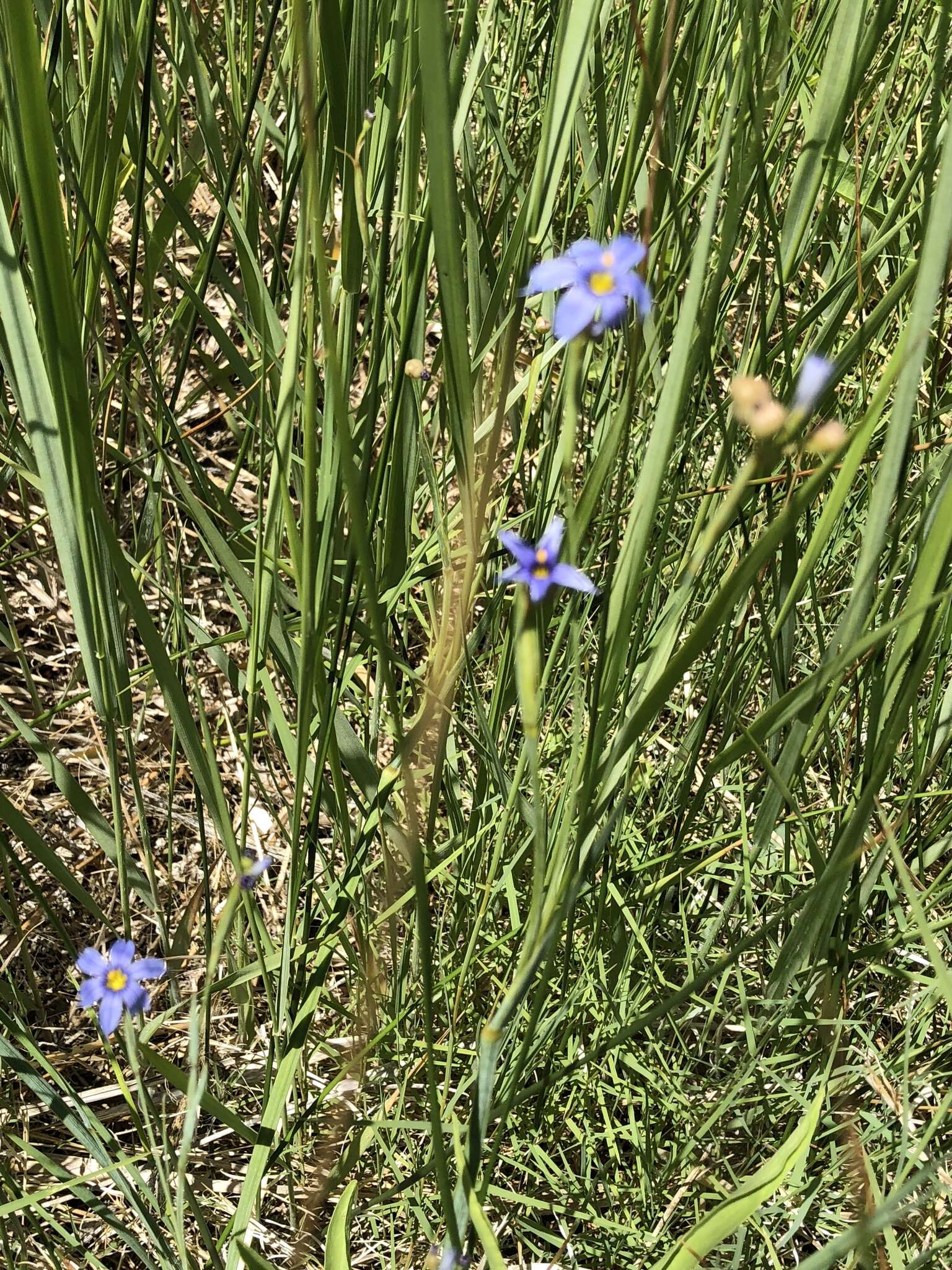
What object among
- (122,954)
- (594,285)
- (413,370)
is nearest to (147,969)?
(122,954)

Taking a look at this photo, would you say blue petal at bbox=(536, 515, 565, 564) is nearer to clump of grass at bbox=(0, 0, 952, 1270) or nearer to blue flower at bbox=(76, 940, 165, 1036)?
clump of grass at bbox=(0, 0, 952, 1270)

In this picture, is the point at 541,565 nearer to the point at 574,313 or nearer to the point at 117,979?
the point at 574,313

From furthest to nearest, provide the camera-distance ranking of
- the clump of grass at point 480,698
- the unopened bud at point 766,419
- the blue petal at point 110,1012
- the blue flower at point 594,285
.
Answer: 1. the blue petal at point 110,1012
2. the clump of grass at point 480,698
3. the blue flower at point 594,285
4. the unopened bud at point 766,419

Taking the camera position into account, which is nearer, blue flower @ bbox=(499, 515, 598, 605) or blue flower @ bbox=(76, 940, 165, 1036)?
blue flower @ bbox=(499, 515, 598, 605)

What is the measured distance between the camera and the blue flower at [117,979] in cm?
81

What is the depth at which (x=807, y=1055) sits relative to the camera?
1.07 m

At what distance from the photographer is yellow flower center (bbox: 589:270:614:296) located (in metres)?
0.53

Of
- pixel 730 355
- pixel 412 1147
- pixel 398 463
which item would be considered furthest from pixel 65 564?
pixel 730 355

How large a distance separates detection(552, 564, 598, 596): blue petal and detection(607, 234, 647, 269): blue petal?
162mm

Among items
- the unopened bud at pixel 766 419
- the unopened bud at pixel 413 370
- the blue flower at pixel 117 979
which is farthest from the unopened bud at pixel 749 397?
the blue flower at pixel 117 979

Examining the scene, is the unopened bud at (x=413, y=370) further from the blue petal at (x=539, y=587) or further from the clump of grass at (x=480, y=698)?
the blue petal at (x=539, y=587)

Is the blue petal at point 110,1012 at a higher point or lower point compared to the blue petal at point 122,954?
lower

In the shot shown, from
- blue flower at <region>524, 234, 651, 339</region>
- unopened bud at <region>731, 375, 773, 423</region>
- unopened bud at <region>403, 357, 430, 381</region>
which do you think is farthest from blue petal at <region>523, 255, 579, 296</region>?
unopened bud at <region>403, 357, 430, 381</region>

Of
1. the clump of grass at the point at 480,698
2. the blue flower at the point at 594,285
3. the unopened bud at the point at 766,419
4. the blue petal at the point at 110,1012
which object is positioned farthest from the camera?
the blue petal at the point at 110,1012
